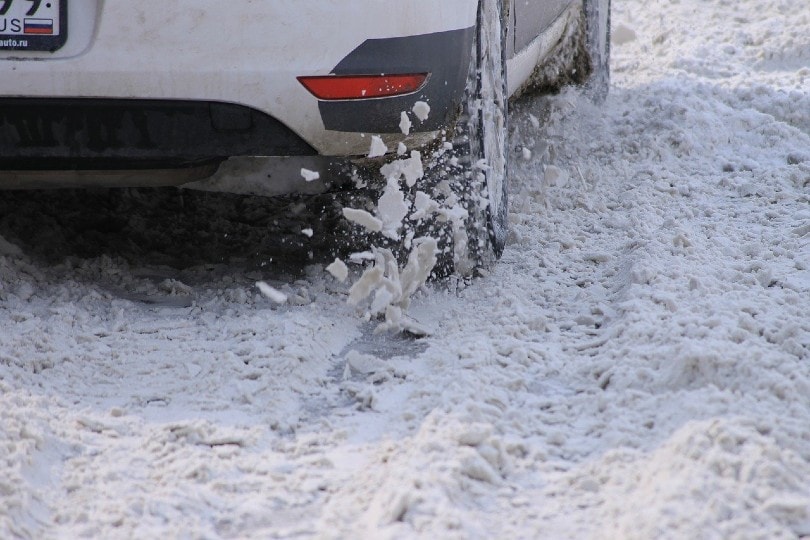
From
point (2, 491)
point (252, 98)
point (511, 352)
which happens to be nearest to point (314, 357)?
point (511, 352)

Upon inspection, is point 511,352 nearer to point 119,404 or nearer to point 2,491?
point 119,404

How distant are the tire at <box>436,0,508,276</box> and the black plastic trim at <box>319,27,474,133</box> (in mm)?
193

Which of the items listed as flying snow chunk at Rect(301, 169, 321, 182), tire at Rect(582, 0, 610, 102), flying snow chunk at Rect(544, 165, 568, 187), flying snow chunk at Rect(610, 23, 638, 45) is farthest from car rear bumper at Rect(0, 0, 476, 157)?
flying snow chunk at Rect(610, 23, 638, 45)

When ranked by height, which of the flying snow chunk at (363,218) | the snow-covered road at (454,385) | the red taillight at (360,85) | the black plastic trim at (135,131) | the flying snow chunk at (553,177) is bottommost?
the snow-covered road at (454,385)

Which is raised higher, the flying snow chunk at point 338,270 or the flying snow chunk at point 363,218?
the flying snow chunk at point 363,218

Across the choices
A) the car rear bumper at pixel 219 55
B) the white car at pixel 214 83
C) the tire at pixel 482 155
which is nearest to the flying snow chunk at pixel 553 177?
the tire at pixel 482 155

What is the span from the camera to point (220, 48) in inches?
115

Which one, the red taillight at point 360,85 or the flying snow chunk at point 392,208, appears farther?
the flying snow chunk at point 392,208

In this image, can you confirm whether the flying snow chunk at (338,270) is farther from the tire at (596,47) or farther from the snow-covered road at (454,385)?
the tire at (596,47)

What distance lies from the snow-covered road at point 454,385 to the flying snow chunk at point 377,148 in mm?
525

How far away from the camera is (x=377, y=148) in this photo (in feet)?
10.4

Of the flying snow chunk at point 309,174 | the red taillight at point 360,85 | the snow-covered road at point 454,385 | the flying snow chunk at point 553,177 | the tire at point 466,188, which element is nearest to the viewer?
the snow-covered road at point 454,385

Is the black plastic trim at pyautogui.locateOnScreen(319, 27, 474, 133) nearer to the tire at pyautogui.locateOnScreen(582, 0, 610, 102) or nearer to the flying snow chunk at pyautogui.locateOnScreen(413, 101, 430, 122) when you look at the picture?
the flying snow chunk at pyautogui.locateOnScreen(413, 101, 430, 122)

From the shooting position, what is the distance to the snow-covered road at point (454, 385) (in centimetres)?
215
